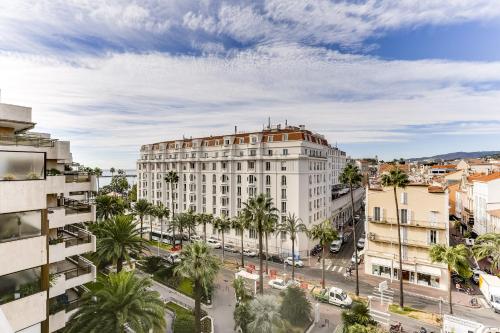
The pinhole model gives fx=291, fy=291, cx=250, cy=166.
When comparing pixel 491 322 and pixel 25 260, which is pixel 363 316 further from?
pixel 25 260

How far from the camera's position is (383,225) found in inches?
1852

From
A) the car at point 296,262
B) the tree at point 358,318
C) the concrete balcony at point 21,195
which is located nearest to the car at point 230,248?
the car at point 296,262

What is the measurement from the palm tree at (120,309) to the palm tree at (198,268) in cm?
684

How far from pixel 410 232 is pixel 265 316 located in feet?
97.8

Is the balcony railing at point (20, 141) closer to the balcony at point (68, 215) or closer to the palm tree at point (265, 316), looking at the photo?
the balcony at point (68, 215)

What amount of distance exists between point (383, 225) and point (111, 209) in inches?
2024

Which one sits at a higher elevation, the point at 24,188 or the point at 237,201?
the point at 24,188

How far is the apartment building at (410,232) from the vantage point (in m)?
42.4

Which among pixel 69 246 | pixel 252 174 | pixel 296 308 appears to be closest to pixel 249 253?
pixel 252 174

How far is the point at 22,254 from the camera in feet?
53.0


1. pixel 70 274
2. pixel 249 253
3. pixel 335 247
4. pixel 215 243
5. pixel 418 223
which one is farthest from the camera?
pixel 215 243

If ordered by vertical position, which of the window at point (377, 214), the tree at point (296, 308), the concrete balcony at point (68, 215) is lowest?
the tree at point (296, 308)

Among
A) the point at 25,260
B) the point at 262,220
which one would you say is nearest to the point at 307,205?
the point at 262,220

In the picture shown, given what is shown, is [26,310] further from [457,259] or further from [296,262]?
[296,262]
